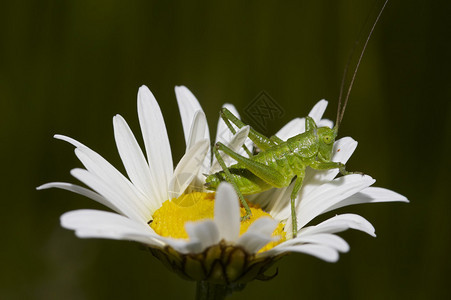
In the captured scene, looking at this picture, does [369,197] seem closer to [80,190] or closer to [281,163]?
[281,163]

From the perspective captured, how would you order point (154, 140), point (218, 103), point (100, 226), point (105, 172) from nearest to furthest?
point (100, 226) < point (105, 172) < point (154, 140) < point (218, 103)

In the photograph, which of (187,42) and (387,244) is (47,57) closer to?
(187,42)

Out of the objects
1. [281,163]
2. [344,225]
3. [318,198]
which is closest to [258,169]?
[281,163]

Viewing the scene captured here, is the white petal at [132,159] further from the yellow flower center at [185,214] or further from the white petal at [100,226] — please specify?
the white petal at [100,226]

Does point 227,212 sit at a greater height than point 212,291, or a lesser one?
greater

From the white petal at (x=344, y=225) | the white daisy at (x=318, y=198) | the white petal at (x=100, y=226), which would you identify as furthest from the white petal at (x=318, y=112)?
the white petal at (x=100, y=226)

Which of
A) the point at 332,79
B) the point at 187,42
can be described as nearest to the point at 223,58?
the point at 187,42
